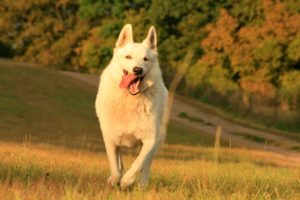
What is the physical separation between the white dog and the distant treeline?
35.7 metres

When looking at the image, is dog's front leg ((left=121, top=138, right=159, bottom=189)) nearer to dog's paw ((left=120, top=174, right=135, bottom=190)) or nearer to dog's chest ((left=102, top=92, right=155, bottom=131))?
dog's paw ((left=120, top=174, right=135, bottom=190))

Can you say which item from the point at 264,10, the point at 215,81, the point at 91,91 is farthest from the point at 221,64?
the point at 91,91

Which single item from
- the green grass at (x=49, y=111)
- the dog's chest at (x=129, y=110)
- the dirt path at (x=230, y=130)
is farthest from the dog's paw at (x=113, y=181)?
the dirt path at (x=230, y=130)

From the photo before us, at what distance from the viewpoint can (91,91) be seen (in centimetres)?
4662

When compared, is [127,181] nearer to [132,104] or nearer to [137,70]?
[132,104]

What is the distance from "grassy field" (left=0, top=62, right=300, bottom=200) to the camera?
6.46m

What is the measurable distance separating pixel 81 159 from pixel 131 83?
4.87 metres

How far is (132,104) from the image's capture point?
27.4ft

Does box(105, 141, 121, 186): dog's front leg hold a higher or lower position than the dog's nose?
lower

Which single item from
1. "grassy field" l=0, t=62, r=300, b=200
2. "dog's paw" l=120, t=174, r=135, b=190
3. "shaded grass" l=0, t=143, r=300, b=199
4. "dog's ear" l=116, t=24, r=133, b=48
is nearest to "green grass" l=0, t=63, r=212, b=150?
"grassy field" l=0, t=62, r=300, b=200

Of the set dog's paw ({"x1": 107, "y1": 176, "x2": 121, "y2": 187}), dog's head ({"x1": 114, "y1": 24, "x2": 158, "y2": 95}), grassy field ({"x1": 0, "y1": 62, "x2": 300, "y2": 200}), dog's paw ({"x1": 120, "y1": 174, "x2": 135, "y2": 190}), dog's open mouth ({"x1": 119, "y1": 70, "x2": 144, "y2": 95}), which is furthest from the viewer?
dog's open mouth ({"x1": 119, "y1": 70, "x2": 144, "y2": 95})

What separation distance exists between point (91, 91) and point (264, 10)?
14317 millimetres

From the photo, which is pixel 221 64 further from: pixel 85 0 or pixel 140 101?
pixel 140 101

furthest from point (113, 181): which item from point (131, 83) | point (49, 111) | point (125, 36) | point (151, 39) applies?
point (49, 111)
